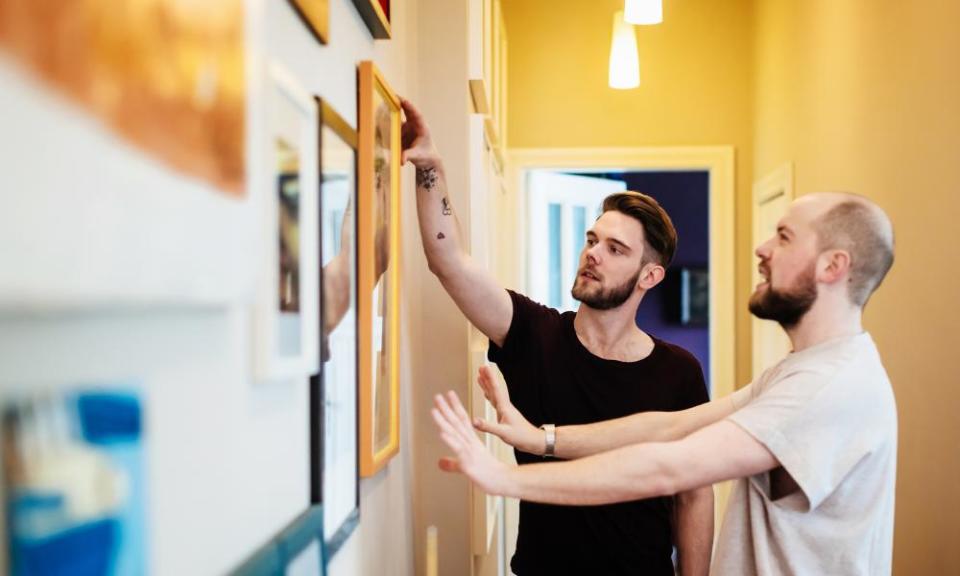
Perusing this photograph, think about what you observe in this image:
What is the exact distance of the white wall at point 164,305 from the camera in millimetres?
439

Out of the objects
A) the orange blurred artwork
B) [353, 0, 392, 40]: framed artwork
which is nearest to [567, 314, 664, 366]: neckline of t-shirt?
[353, 0, 392, 40]: framed artwork

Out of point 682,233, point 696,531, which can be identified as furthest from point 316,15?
point 682,233

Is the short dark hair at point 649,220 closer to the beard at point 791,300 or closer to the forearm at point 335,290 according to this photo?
the beard at point 791,300

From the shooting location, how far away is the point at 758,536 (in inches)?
60.9

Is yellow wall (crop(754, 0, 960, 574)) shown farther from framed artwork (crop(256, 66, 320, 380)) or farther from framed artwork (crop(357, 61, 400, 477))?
framed artwork (crop(256, 66, 320, 380))

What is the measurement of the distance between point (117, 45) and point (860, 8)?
291cm

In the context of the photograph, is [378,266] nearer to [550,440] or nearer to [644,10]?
[550,440]

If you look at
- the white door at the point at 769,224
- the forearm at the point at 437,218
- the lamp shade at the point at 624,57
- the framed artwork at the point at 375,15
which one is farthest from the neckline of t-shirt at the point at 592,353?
the lamp shade at the point at 624,57

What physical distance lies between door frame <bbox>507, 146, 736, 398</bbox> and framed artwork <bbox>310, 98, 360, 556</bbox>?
3163 millimetres

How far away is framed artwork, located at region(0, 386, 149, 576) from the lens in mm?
464

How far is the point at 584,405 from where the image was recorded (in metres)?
2.02

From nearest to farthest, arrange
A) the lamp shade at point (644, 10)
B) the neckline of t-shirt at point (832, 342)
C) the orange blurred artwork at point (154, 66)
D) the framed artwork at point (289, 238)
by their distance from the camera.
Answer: the orange blurred artwork at point (154, 66)
the framed artwork at point (289, 238)
the neckline of t-shirt at point (832, 342)
the lamp shade at point (644, 10)

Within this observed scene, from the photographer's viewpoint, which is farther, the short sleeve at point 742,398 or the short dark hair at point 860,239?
the short sleeve at point 742,398

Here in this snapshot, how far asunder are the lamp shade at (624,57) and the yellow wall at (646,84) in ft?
1.73
